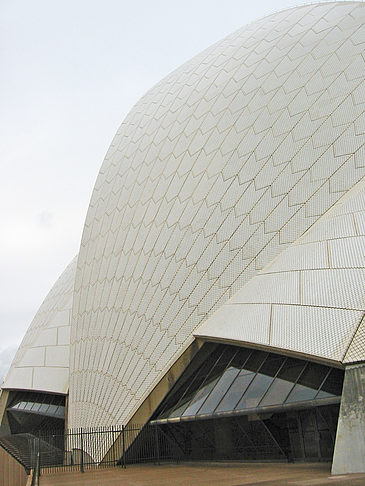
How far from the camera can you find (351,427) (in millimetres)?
9828

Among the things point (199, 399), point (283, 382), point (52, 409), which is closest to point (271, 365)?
point (283, 382)

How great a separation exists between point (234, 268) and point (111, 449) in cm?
705

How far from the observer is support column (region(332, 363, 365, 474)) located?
9.55 meters

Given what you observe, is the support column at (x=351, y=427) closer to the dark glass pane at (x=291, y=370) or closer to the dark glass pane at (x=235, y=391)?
the dark glass pane at (x=291, y=370)

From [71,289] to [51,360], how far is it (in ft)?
18.0

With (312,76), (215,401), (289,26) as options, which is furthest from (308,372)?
(289,26)

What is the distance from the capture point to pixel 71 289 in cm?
2789

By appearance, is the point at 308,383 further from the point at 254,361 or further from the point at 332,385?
the point at 254,361

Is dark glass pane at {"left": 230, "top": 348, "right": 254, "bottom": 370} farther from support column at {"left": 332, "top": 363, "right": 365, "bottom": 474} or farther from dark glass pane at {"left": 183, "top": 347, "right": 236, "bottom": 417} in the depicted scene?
support column at {"left": 332, "top": 363, "right": 365, "bottom": 474}

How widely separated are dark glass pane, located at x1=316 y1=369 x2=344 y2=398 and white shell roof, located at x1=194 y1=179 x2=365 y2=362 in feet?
3.05

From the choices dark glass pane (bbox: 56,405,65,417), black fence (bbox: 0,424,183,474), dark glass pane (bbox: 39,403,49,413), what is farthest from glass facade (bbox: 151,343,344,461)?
dark glass pane (bbox: 39,403,49,413)

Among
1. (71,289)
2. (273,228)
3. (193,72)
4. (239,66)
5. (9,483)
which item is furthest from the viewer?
(71,289)

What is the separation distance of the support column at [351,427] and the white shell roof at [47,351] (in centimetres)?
1390

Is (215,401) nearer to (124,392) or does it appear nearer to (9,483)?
(124,392)
